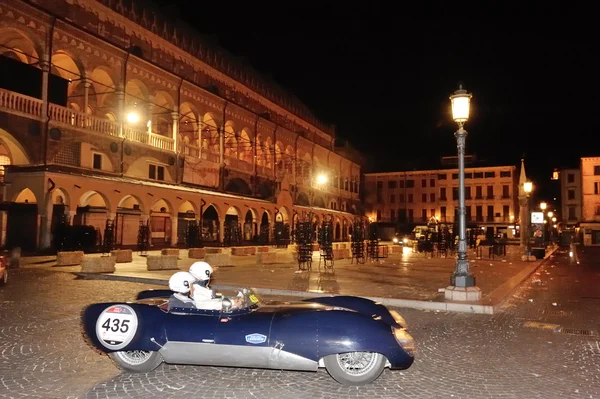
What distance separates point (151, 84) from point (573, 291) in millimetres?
26969

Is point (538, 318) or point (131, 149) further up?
point (131, 149)

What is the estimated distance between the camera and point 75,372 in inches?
236

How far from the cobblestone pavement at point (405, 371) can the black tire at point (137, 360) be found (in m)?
0.10

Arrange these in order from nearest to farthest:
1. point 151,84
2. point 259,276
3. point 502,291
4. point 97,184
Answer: point 502,291 → point 259,276 → point 97,184 → point 151,84

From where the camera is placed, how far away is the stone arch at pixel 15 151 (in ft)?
79.8

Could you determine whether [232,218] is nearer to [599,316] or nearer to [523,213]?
[523,213]

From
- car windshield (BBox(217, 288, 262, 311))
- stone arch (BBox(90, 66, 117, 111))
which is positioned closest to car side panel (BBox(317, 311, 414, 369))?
car windshield (BBox(217, 288, 262, 311))

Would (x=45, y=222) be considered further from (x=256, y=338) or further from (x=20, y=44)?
(x=256, y=338)

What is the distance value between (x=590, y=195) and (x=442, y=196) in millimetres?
20705

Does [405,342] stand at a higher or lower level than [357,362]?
higher

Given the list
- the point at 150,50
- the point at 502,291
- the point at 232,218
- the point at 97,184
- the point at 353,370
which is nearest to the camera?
the point at 353,370

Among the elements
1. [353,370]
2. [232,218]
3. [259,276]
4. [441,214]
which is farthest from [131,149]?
[441,214]

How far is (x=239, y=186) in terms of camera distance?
43094 millimetres

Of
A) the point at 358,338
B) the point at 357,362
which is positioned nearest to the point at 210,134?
the point at 357,362
